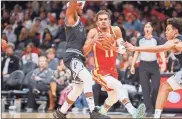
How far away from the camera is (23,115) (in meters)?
15.3

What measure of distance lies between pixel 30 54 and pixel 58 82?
6.58ft

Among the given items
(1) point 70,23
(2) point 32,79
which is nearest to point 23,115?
(2) point 32,79

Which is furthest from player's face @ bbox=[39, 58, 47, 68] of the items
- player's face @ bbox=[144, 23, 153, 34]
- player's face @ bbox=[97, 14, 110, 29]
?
player's face @ bbox=[97, 14, 110, 29]

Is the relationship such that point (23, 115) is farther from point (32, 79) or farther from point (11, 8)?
point (11, 8)

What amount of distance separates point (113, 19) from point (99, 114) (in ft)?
35.2

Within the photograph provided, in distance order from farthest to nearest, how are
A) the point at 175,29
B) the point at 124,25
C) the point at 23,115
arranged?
the point at 124,25
the point at 23,115
the point at 175,29

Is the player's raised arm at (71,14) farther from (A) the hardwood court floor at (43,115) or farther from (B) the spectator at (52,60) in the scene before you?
(B) the spectator at (52,60)

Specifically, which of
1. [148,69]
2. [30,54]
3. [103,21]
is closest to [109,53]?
[103,21]

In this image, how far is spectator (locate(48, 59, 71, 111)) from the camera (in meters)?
16.8

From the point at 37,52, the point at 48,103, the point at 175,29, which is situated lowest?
the point at 48,103

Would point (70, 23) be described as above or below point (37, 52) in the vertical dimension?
above

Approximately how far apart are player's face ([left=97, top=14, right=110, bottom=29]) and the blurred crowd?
565 centimetres

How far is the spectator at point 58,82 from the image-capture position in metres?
16.8

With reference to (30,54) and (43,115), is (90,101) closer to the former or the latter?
(43,115)
